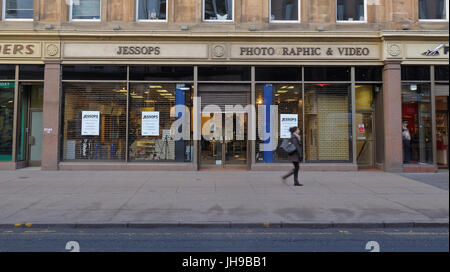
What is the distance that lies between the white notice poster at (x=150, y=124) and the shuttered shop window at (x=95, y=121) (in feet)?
2.65

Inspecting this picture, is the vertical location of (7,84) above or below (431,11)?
below

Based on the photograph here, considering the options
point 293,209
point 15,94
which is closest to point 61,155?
point 15,94

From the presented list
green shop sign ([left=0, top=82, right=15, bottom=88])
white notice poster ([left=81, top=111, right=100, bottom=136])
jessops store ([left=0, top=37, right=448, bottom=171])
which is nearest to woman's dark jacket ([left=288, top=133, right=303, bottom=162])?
jessops store ([left=0, top=37, right=448, bottom=171])

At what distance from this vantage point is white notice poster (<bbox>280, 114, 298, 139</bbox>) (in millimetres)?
13547

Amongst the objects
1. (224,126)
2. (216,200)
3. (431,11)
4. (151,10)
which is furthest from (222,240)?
(431,11)

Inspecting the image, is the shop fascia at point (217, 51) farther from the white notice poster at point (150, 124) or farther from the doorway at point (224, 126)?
the white notice poster at point (150, 124)

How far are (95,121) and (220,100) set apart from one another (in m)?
5.21

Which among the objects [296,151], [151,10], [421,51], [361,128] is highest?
[151,10]

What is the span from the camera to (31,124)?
48.0ft

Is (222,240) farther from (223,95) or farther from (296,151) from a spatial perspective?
(223,95)

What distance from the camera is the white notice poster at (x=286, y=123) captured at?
44.4 ft

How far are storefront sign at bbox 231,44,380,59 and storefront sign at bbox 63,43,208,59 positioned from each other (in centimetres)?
162

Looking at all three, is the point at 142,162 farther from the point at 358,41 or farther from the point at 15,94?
the point at 358,41

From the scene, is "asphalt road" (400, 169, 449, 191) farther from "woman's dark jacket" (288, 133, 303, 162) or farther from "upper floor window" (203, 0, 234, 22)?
"upper floor window" (203, 0, 234, 22)
